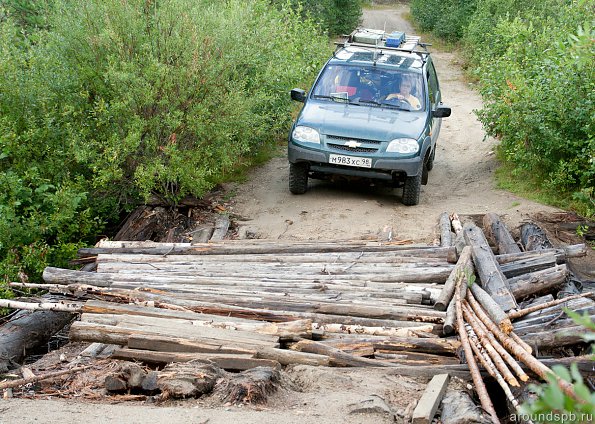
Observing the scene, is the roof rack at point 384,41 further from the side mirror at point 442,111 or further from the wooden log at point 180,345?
the wooden log at point 180,345

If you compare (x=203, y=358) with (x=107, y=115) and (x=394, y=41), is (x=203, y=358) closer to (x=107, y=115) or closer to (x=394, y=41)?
(x=107, y=115)

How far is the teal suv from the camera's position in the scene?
36.7 ft

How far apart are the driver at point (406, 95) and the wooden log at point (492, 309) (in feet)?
17.9

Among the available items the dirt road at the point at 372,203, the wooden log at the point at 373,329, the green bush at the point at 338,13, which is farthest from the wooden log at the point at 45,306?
the green bush at the point at 338,13

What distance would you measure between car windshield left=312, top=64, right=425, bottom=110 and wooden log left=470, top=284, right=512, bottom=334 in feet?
18.0

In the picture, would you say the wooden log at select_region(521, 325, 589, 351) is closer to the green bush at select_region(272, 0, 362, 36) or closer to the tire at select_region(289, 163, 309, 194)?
the tire at select_region(289, 163, 309, 194)

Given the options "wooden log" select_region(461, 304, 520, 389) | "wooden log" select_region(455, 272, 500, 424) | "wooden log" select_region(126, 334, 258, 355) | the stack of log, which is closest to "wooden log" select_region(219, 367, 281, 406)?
the stack of log

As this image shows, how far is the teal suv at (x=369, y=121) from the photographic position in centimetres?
1118

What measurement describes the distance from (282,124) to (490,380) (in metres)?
9.25

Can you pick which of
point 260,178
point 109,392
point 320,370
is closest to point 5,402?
point 109,392

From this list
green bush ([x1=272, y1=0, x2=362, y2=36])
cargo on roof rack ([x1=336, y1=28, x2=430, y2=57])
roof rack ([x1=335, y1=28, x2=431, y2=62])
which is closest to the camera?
roof rack ([x1=335, y1=28, x2=431, y2=62])

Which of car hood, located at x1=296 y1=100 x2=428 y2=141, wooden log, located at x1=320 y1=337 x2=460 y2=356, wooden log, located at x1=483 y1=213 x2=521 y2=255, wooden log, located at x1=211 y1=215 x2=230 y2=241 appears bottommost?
wooden log, located at x1=211 y1=215 x2=230 y2=241

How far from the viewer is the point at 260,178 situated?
13.5 m

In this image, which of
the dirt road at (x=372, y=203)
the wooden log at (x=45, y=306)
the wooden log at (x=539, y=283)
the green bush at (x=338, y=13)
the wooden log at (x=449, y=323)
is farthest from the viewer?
the green bush at (x=338, y=13)
